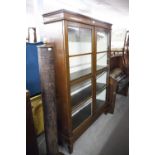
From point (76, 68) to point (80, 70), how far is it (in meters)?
0.10

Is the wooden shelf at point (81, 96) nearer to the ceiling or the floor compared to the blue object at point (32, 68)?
nearer to the floor

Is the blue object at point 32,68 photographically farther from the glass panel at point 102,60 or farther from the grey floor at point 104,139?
the glass panel at point 102,60

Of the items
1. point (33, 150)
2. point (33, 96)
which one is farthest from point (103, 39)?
point (33, 150)

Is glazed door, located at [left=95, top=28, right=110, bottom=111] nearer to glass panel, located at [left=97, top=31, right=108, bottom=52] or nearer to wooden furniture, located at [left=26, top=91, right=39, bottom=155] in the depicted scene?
glass panel, located at [left=97, top=31, right=108, bottom=52]

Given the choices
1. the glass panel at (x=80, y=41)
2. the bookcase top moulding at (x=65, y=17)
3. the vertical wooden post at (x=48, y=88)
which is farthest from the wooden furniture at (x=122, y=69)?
the vertical wooden post at (x=48, y=88)

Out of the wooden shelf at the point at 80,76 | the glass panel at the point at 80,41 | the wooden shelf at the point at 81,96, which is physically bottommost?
the wooden shelf at the point at 81,96

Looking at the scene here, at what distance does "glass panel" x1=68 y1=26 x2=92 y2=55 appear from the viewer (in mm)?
2092

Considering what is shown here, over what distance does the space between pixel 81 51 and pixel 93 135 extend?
54.5 inches

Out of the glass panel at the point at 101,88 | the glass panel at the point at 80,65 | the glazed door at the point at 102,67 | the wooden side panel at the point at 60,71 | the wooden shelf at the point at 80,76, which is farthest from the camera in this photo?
the glass panel at the point at 101,88

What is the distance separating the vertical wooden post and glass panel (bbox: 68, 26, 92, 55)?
0.67 m

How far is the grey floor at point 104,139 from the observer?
1.89 metres

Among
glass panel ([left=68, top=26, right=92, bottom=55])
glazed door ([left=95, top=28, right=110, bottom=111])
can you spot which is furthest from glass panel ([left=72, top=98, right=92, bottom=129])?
glass panel ([left=68, top=26, right=92, bottom=55])

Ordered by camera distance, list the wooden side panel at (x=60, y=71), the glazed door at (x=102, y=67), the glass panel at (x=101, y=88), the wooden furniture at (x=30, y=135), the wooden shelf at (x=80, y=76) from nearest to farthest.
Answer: the wooden furniture at (x=30, y=135), the wooden side panel at (x=60, y=71), the wooden shelf at (x=80, y=76), the glazed door at (x=102, y=67), the glass panel at (x=101, y=88)
